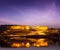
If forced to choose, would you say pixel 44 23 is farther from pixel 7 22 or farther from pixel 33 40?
pixel 7 22

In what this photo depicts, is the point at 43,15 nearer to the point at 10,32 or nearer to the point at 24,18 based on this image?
the point at 24,18

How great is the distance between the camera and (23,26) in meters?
3.44

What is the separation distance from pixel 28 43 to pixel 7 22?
17.3 inches

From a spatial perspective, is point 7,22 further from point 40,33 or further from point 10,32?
point 40,33

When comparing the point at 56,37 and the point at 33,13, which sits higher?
the point at 33,13

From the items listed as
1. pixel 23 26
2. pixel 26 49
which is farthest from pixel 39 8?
pixel 26 49

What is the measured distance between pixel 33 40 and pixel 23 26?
25 cm

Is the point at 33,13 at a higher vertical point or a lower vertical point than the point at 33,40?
higher

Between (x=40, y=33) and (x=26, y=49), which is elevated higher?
(x=40, y=33)

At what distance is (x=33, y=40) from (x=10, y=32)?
0.35m

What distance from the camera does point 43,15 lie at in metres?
3.46

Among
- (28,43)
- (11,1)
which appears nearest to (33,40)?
(28,43)

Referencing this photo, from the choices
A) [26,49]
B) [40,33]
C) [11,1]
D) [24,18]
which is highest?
[11,1]

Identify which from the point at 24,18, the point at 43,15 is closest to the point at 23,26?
the point at 24,18
